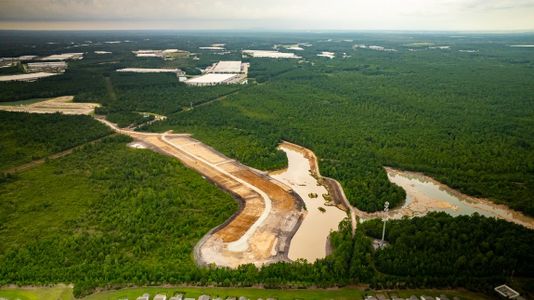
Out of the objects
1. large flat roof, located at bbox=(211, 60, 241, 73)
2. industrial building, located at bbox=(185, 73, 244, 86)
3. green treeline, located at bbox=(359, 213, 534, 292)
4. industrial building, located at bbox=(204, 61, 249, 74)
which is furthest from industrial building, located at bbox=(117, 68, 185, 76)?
green treeline, located at bbox=(359, 213, 534, 292)

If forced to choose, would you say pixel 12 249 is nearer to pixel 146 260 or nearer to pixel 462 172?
pixel 146 260

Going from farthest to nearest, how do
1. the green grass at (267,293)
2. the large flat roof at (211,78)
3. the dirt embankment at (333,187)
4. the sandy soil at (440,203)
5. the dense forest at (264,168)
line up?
the large flat roof at (211,78) → the dirt embankment at (333,187) → the sandy soil at (440,203) → the dense forest at (264,168) → the green grass at (267,293)

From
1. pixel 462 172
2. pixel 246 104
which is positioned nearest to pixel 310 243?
pixel 462 172

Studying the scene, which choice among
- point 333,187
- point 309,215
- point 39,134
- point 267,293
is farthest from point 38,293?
point 39,134

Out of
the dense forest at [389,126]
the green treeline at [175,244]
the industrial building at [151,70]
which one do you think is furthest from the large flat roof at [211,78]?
the green treeline at [175,244]

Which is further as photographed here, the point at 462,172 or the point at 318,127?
the point at 318,127

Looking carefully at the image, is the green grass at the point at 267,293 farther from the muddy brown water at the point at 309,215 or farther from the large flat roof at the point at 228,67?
the large flat roof at the point at 228,67

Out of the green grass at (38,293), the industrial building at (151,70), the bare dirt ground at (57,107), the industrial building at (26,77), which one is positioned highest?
the industrial building at (151,70)
